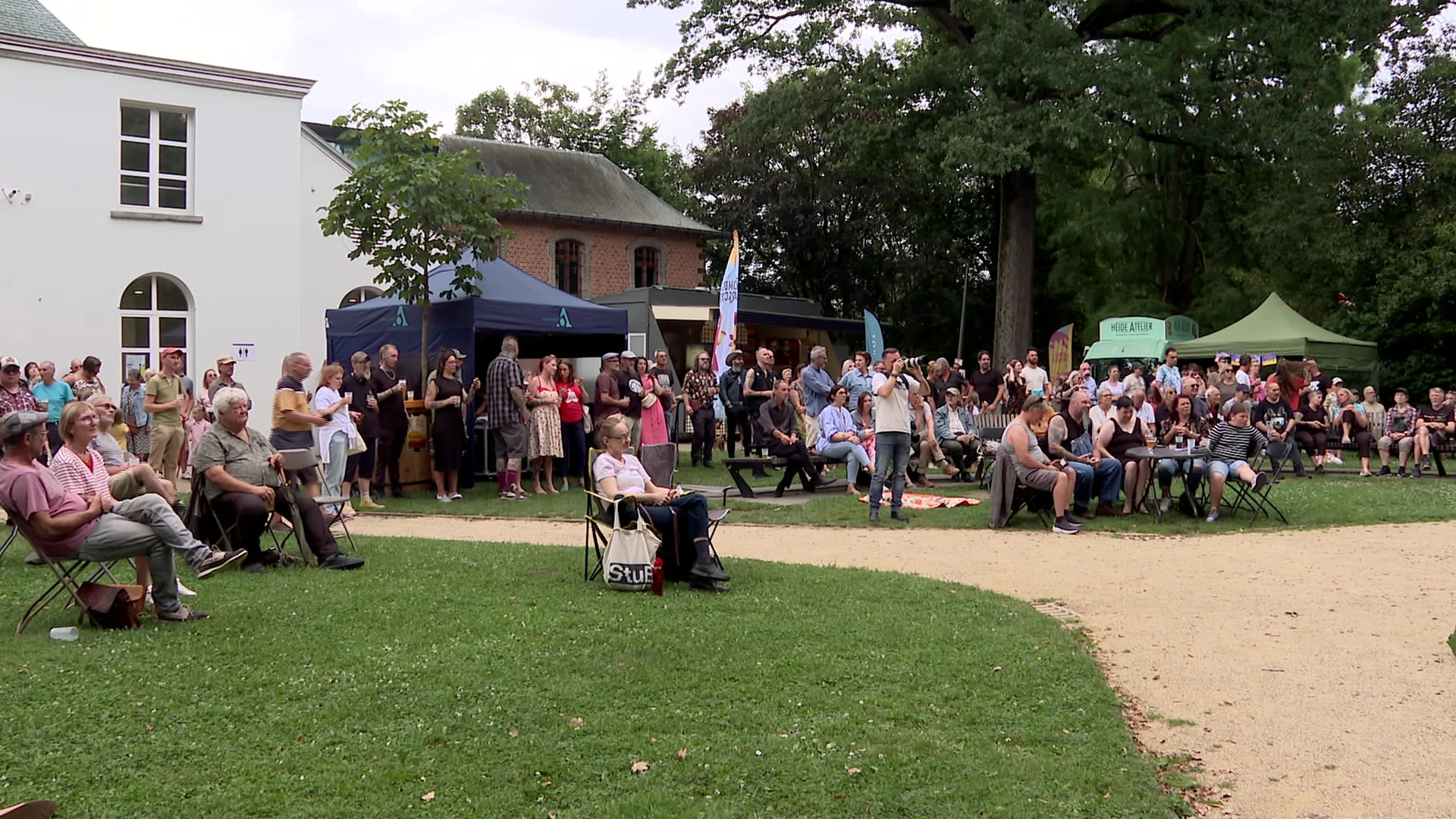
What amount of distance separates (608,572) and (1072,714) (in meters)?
3.18

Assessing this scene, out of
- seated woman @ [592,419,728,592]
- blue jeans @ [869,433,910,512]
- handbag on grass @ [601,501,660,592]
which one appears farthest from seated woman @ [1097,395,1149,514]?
handbag on grass @ [601,501,660,592]

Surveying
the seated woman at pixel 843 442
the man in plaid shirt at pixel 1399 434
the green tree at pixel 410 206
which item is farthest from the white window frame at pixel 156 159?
the man in plaid shirt at pixel 1399 434

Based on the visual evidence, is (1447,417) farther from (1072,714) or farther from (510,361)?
(1072,714)

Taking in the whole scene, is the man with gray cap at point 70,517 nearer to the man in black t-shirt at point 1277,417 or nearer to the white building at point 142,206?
the white building at point 142,206

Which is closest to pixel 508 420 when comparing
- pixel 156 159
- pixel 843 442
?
pixel 843 442

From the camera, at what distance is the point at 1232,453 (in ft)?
40.8

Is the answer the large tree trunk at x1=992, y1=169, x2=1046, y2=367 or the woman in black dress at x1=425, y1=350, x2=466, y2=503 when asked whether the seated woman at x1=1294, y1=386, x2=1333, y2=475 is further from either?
the woman in black dress at x1=425, y1=350, x2=466, y2=503

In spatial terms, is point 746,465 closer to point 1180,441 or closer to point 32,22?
point 1180,441

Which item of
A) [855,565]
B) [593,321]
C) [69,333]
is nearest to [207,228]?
[69,333]

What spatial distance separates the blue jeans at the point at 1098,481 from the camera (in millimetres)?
11812

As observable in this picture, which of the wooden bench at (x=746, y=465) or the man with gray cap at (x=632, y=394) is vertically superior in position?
the man with gray cap at (x=632, y=394)

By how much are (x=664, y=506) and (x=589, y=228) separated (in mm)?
28819

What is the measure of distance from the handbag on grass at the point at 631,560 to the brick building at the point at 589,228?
89.8ft

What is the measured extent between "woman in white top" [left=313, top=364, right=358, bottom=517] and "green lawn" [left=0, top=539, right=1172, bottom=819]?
457cm
